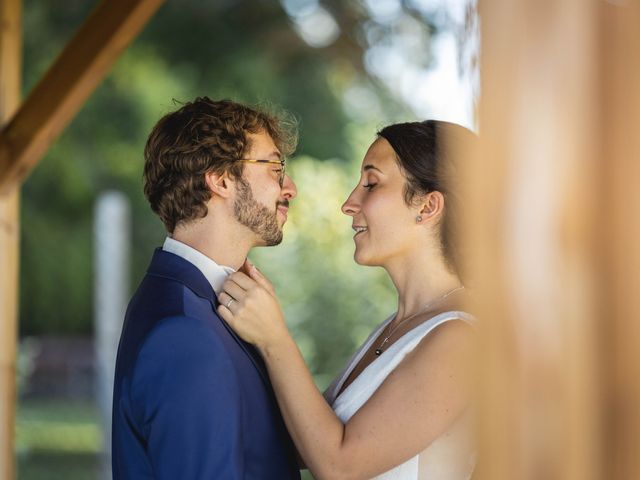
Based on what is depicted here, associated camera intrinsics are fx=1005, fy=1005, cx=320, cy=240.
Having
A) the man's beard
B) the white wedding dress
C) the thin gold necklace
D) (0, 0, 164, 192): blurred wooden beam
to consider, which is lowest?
the white wedding dress

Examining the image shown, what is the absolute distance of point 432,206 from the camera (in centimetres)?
243

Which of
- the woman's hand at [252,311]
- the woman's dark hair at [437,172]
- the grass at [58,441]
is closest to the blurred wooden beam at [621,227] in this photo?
the woman's hand at [252,311]

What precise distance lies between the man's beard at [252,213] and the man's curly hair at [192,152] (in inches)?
1.7

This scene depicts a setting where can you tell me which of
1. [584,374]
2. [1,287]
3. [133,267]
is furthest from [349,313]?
[584,374]

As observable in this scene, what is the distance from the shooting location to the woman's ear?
2430mm

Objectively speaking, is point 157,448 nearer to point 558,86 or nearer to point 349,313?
point 558,86

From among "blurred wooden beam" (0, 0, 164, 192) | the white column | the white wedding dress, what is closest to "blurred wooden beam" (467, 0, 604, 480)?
the white wedding dress

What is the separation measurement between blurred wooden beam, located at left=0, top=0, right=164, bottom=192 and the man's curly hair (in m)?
1.18

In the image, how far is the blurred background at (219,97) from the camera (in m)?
10.3

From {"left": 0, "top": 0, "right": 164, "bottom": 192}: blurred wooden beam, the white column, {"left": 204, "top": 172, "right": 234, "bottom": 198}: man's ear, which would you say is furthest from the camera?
the white column

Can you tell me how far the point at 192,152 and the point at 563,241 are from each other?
56.9 inches

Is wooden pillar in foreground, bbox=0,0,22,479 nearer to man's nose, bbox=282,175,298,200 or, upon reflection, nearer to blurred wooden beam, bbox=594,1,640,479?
man's nose, bbox=282,175,298,200

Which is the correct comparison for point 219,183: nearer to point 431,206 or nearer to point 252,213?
point 252,213

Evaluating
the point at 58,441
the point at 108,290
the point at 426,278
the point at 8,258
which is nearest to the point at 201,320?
the point at 426,278
